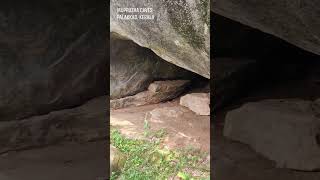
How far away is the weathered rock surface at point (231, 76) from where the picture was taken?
7.92ft

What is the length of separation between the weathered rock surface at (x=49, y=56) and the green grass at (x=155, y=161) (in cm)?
63

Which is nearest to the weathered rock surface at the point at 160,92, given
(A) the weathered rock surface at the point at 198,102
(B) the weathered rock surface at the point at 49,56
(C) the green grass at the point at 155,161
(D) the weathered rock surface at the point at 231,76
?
(A) the weathered rock surface at the point at 198,102

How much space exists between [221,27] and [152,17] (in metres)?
0.53

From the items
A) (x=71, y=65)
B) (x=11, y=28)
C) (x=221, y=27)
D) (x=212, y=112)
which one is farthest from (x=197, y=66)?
(x=11, y=28)

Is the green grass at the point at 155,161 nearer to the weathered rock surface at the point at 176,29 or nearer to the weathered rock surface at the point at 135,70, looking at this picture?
the weathered rock surface at the point at 135,70

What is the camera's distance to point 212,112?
274cm

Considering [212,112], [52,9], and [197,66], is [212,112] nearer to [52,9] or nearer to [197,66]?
[197,66]

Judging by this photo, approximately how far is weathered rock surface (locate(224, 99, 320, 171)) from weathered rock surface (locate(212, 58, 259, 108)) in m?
0.13

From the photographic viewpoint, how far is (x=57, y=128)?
2744 mm

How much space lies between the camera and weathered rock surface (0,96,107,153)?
8.78 feet

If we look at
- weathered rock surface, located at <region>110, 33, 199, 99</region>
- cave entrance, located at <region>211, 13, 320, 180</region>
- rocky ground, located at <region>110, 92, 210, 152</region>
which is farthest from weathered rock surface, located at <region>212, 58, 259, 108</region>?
weathered rock surface, located at <region>110, 33, 199, 99</region>

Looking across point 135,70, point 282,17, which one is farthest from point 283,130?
point 135,70

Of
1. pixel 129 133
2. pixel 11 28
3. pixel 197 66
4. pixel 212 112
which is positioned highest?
pixel 11 28

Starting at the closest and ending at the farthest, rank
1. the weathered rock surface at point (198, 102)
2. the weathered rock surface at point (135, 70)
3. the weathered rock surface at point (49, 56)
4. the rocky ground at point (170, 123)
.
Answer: the weathered rock surface at point (49, 56)
the rocky ground at point (170, 123)
the weathered rock surface at point (198, 102)
the weathered rock surface at point (135, 70)
